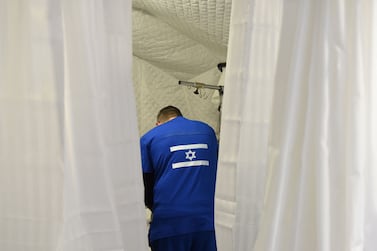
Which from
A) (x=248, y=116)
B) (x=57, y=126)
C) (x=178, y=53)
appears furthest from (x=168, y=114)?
(x=57, y=126)

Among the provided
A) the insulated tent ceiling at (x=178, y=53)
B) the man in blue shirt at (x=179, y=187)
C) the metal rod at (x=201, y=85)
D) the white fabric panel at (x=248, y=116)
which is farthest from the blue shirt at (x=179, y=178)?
the metal rod at (x=201, y=85)

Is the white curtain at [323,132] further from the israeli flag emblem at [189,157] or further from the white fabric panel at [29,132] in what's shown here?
the israeli flag emblem at [189,157]

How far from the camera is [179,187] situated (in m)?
1.86

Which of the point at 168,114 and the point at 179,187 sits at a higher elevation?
the point at 168,114

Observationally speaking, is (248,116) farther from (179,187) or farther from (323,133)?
(179,187)

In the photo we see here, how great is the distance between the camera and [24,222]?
29.9 inches

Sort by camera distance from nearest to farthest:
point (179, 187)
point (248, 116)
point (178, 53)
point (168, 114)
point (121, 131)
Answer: point (121, 131), point (248, 116), point (179, 187), point (168, 114), point (178, 53)

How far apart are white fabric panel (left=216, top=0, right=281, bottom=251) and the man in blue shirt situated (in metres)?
0.83

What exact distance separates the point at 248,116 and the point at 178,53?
68.8 inches

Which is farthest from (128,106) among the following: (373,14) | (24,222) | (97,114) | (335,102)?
(373,14)

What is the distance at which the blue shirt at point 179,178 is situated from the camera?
1.86m

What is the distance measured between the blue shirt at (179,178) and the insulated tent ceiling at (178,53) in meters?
0.50

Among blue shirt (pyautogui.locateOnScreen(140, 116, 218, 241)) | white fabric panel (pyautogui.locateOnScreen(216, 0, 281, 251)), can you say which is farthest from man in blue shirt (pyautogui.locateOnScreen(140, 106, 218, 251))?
white fabric panel (pyautogui.locateOnScreen(216, 0, 281, 251))

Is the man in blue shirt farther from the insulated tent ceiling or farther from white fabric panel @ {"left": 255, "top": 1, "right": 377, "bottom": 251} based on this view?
white fabric panel @ {"left": 255, "top": 1, "right": 377, "bottom": 251}
